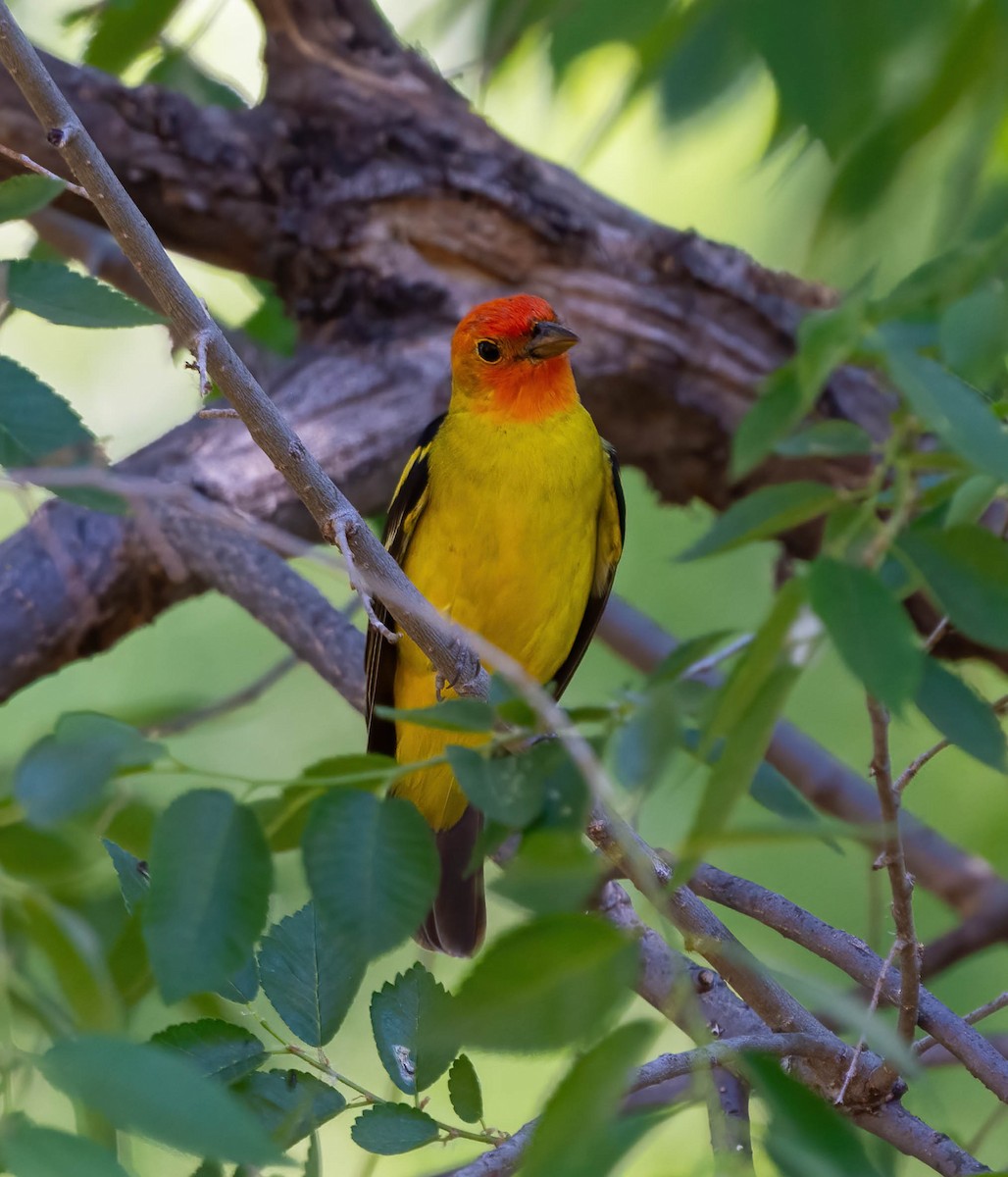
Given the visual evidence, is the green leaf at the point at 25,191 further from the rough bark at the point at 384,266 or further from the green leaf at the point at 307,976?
the rough bark at the point at 384,266

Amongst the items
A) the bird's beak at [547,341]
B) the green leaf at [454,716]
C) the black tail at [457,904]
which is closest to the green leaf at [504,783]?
the green leaf at [454,716]

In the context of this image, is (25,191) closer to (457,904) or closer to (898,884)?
(898,884)

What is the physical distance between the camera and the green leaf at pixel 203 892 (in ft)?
4.25

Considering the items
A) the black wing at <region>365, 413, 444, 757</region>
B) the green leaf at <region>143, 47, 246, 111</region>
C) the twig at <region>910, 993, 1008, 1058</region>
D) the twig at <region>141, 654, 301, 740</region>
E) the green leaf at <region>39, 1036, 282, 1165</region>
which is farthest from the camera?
the green leaf at <region>143, 47, 246, 111</region>

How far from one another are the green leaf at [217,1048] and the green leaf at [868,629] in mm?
914

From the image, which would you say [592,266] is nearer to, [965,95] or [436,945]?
[965,95]

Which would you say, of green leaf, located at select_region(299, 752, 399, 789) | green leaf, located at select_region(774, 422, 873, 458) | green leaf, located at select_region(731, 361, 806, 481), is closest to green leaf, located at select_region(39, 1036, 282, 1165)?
green leaf, located at select_region(299, 752, 399, 789)

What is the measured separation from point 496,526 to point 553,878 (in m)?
2.35

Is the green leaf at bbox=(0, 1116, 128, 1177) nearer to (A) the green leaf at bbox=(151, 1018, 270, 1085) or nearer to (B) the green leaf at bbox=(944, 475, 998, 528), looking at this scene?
(A) the green leaf at bbox=(151, 1018, 270, 1085)

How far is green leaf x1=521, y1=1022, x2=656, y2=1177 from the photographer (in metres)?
1.09

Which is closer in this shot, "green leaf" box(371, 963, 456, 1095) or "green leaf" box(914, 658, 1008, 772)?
"green leaf" box(914, 658, 1008, 772)

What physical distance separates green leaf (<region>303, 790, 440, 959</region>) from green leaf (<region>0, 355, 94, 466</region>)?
1.98ft

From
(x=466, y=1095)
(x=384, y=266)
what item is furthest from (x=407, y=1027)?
(x=384, y=266)

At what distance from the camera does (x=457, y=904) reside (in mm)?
3797
